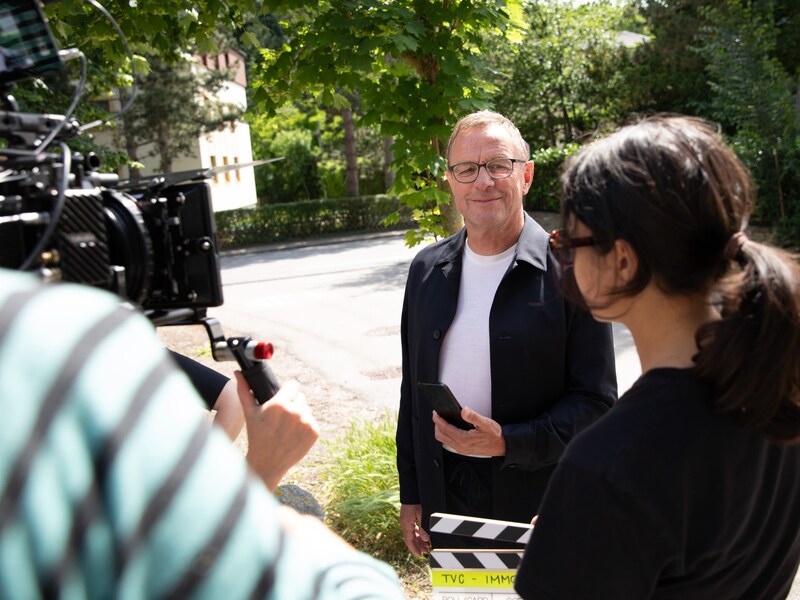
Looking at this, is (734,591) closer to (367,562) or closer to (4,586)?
(367,562)

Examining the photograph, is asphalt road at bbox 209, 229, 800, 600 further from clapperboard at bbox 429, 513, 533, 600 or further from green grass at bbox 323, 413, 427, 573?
clapperboard at bbox 429, 513, 533, 600

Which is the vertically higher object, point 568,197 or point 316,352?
point 568,197

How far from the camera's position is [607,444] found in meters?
1.28

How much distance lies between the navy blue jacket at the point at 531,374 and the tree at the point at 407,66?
148 cm

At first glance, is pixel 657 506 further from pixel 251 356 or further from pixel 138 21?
pixel 138 21

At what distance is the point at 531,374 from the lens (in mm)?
2635

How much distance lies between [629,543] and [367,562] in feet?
1.87

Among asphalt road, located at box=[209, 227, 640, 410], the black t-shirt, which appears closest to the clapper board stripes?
the black t-shirt

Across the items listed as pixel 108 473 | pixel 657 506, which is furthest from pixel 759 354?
pixel 108 473

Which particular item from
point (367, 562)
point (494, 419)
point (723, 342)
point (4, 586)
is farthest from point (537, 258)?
point (4, 586)

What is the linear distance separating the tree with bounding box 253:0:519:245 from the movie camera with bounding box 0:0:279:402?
2.30m

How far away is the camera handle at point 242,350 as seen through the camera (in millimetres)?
1429

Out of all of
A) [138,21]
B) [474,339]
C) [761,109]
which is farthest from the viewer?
[761,109]

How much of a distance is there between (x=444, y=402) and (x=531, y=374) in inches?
13.5
